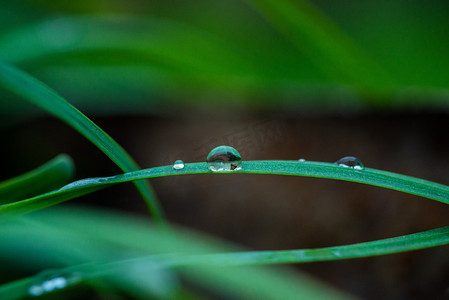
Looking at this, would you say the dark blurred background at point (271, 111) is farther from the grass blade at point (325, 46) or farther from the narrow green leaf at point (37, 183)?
the narrow green leaf at point (37, 183)

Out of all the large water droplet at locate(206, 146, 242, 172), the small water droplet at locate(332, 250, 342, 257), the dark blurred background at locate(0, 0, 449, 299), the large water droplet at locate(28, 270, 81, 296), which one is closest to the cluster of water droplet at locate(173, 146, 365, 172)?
the large water droplet at locate(206, 146, 242, 172)

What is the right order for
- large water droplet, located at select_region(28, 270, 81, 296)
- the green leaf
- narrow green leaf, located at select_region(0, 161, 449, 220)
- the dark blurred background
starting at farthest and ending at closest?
the dark blurred background
the green leaf
large water droplet, located at select_region(28, 270, 81, 296)
narrow green leaf, located at select_region(0, 161, 449, 220)

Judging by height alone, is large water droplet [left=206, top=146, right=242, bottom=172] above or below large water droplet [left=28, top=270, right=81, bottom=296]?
above

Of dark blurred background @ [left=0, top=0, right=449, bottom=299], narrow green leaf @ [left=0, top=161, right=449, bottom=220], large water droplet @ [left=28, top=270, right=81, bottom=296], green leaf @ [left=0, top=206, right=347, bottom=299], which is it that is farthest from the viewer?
dark blurred background @ [left=0, top=0, right=449, bottom=299]

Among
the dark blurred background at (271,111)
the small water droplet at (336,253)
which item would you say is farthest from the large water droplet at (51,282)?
the dark blurred background at (271,111)

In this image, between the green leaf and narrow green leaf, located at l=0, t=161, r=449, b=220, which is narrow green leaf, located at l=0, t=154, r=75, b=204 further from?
the green leaf

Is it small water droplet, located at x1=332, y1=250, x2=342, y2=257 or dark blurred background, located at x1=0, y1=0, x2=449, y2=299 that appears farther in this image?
dark blurred background, located at x1=0, y1=0, x2=449, y2=299

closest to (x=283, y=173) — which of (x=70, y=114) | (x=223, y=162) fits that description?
(x=223, y=162)

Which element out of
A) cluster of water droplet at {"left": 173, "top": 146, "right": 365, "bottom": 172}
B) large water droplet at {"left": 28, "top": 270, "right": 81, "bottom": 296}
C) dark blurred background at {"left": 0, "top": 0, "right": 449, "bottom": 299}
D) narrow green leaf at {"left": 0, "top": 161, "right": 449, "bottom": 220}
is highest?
dark blurred background at {"left": 0, "top": 0, "right": 449, "bottom": 299}
